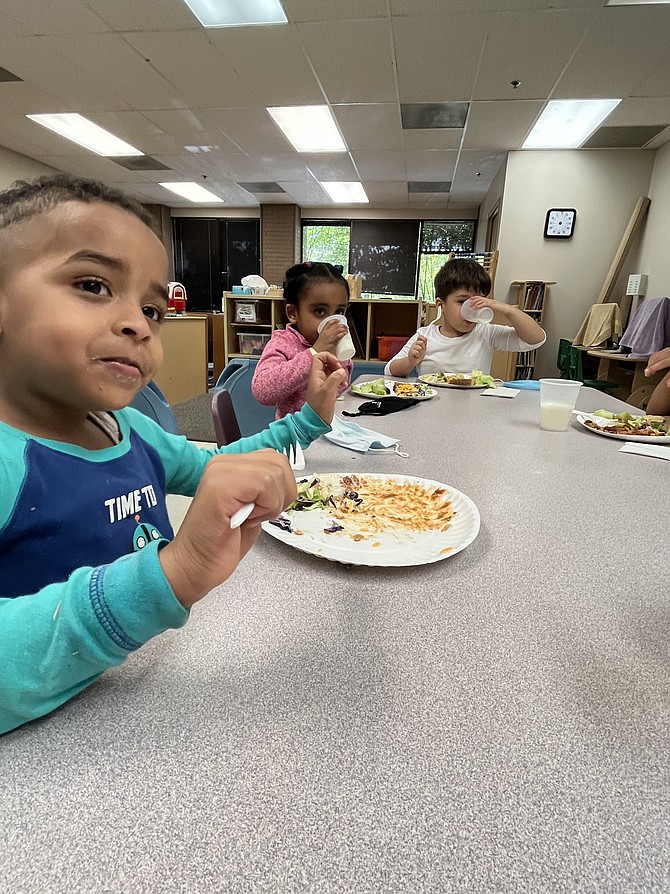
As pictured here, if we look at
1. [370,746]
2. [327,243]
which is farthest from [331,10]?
[327,243]

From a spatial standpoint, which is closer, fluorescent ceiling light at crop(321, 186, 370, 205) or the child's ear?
the child's ear

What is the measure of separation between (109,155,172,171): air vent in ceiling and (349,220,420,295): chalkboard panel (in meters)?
3.35

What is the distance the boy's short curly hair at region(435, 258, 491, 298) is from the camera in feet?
8.05

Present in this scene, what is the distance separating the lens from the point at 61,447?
0.51 meters

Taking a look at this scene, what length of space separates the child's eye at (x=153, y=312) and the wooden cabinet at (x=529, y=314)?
498cm

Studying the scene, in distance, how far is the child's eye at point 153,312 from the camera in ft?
1.80

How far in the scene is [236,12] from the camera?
9.70 feet

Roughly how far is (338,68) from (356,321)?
74.8 inches

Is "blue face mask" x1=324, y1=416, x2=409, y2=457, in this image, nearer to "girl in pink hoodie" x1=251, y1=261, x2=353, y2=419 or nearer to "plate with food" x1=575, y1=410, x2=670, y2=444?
"girl in pink hoodie" x1=251, y1=261, x2=353, y2=419

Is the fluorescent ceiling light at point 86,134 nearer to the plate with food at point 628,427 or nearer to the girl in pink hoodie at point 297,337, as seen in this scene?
the girl in pink hoodie at point 297,337

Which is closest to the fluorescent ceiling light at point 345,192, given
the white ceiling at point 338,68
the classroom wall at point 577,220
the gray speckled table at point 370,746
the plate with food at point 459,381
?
the white ceiling at point 338,68

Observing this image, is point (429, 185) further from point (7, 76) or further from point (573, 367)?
point (7, 76)

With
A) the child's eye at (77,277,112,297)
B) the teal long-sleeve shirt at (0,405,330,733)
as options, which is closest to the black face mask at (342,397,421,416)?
the teal long-sleeve shirt at (0,405,330,733)

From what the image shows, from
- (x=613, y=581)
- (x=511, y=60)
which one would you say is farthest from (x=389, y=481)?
(x=511, y=60)
